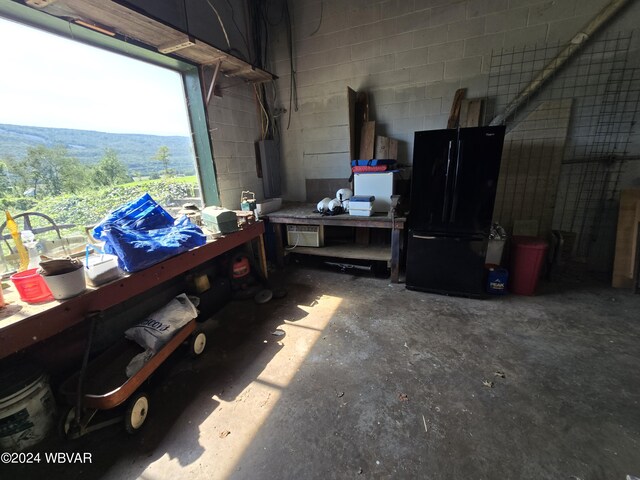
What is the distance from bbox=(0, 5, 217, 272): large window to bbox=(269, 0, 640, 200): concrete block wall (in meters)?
1.46

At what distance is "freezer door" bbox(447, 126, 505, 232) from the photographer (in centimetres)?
222

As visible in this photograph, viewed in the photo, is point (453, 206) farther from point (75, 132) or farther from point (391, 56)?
point (75, 132)

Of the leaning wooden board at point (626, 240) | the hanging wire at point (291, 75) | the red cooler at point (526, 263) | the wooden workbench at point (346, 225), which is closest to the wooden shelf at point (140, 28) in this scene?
the hanging wire at point (291, 75)

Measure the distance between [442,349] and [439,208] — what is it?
1.24 m

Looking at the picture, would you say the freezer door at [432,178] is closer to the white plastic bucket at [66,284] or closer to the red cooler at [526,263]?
the red cooler at [526,263]

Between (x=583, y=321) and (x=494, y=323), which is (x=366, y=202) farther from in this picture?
(x=583, y=321)

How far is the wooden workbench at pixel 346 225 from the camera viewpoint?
107 inches

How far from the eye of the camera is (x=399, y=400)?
1.53 metres

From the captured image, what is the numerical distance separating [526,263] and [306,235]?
2226 millimetres

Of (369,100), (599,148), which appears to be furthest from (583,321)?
(369,100)

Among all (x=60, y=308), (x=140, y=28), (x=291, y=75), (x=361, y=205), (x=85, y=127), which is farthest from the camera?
(x=291, y=75)

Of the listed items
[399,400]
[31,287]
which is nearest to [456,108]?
[399,400]

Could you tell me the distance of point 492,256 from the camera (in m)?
2.65

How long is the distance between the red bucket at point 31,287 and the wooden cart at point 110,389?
424 mm
